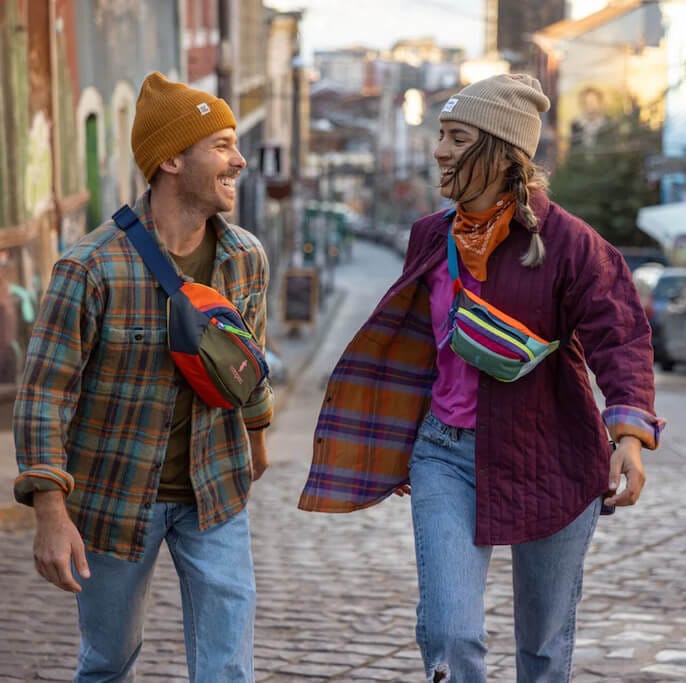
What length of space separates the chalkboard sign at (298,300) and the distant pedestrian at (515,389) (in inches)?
1080

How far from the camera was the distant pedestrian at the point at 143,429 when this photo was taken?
3312mm

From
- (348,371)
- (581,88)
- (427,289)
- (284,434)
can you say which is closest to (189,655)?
(348,371)

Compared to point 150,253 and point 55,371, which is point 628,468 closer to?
point 150,253

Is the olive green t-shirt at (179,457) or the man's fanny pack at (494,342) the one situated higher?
the man's fanny pack at (494,342)

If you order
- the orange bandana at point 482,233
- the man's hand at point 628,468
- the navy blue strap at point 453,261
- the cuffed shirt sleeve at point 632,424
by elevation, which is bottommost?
the man's hand at point 628,468

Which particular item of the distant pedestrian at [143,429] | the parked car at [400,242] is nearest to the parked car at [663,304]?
the distant pedestrian at [143,429]

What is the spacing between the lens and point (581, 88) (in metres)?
61.9

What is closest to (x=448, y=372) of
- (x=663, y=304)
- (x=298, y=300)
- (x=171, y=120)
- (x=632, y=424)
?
(x=632, y=424)

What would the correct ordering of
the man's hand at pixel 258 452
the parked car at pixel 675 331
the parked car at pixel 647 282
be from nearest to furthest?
the man's hand at pixel 258 452, the parked car at pixel 675 331, the parked car at pixel 647 282

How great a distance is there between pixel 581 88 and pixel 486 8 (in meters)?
75.3

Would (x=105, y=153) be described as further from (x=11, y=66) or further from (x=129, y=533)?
(x=129, y=533)

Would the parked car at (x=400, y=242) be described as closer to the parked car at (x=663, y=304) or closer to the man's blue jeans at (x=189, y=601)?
the parked car at (x=663, y=304)

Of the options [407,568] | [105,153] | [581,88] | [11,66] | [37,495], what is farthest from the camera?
[581,88]

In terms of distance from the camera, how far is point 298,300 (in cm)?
3136
